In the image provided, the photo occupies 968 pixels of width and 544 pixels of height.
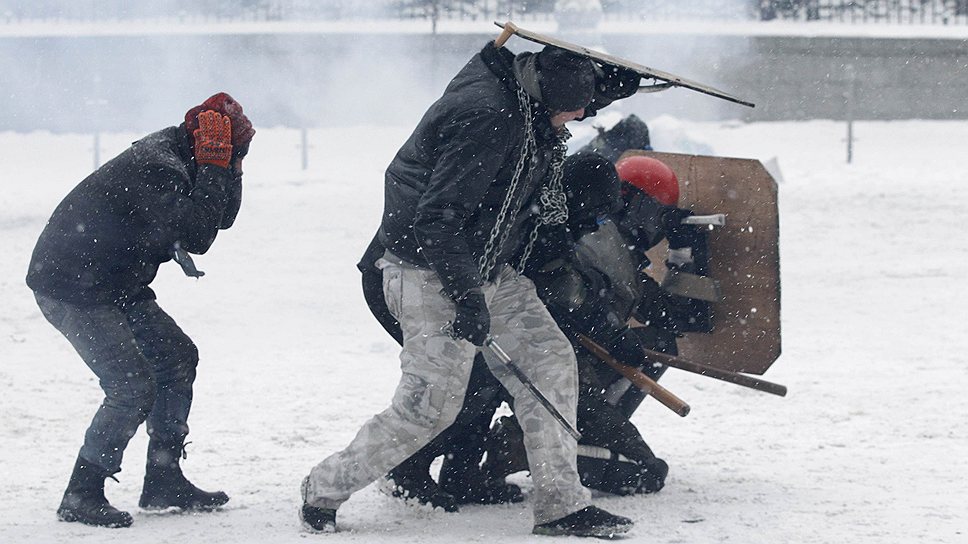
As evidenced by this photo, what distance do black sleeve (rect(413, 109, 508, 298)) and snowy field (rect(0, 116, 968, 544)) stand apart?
84cm

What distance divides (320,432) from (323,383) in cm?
111

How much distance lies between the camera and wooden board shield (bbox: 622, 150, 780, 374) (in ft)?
16.0

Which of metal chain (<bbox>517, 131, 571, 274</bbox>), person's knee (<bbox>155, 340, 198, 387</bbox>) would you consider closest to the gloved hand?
metal chain (<bbox>517, 131, 571, 274</bbox>)

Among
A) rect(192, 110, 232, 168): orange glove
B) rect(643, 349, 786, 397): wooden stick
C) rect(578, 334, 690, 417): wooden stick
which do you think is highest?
rect(192, 110, 232, 168): orange glove

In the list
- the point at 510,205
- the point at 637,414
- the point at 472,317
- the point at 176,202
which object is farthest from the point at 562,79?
the point at 637,414

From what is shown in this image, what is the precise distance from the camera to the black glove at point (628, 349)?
15.2ft

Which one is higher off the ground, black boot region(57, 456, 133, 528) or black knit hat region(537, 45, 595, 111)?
black knit hat region(537, 45, 595, 111)

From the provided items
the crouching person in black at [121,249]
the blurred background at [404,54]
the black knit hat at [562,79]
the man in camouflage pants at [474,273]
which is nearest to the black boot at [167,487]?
the crouching person in black at [121,249]

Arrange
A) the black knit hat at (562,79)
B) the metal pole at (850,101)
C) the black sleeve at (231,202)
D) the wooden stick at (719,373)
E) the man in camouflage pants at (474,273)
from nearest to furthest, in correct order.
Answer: the man in camouflage pants at (474,273), the black knit hat at (562,79), the black sleeve at (231,202), the wooden stick at (719,373), the metal pole at (850,101)

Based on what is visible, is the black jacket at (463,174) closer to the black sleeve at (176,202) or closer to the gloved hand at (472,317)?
the gloved hand at (472,317)

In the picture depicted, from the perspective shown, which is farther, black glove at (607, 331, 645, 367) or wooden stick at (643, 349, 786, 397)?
wooden stick at (643, 349, 786, 397)

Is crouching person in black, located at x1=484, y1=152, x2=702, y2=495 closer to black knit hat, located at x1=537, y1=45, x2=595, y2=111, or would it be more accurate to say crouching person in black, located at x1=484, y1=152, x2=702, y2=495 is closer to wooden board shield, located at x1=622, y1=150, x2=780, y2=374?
wooden board shield, located at x1=622, y1=150, x2=780, y2=374

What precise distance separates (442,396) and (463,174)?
0.68 m

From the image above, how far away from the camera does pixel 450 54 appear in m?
16.6
